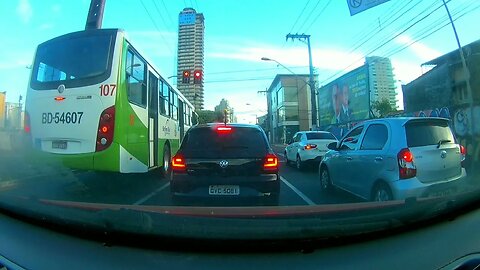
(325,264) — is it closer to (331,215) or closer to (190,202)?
(331,215)

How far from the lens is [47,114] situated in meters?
7.23

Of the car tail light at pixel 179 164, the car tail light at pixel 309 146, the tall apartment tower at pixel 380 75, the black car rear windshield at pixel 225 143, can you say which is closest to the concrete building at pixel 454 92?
the tall apartment tower at pixel 380 75

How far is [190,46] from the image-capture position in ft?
75.7

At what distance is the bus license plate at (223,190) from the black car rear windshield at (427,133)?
2.48 metres

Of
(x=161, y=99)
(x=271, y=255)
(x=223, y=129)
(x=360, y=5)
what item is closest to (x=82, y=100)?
(x=223, y=129)

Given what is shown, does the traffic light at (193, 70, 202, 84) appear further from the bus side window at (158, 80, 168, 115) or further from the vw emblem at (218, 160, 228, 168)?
the vw emblem at (218, 160, 228, 168)

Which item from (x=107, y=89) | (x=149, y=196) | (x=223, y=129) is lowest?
(x=149, y=196)

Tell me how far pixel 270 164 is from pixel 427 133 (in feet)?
7.43

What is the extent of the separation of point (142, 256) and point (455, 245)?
1.95 metres

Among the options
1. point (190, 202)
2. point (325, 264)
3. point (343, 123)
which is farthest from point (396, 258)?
point (343, 123)

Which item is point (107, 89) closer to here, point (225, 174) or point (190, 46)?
point (225, 174)

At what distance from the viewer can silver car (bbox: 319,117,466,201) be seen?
5.46 m

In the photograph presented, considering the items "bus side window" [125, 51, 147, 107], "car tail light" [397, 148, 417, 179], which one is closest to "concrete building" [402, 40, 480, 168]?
"car tail light" [397, 148, 417, 179]

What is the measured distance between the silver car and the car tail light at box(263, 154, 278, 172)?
1.53 m
